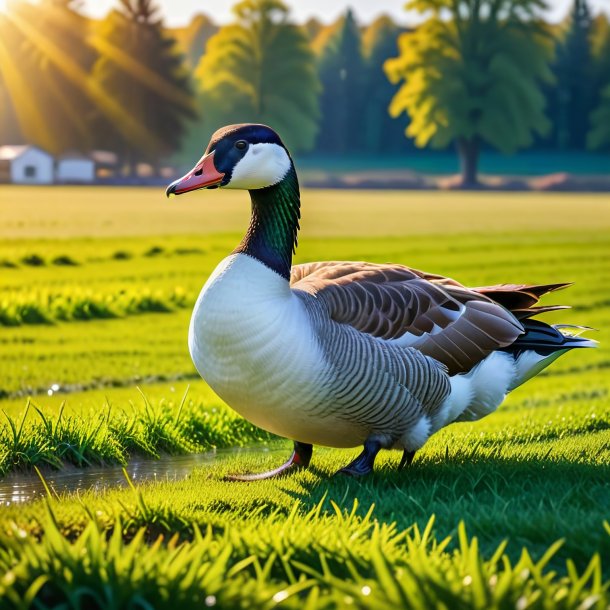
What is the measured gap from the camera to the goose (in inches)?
249

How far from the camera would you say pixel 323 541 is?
476 cm

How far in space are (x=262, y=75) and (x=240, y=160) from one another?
77.7 meters

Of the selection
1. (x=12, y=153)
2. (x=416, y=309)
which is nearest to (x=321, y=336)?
(x=416, y=309)

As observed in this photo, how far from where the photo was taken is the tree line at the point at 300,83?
71.2m

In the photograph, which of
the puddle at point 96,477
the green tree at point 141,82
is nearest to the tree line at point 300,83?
the green tree at point 141,82

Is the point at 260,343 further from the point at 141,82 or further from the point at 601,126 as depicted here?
the point at 601,126

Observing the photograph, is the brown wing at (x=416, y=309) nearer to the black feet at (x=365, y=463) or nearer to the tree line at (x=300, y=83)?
the black feet at (x=365, y=463)

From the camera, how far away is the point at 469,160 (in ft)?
263

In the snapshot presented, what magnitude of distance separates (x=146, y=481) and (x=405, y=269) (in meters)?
2.43

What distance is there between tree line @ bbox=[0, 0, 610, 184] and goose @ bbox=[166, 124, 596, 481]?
6483 cm

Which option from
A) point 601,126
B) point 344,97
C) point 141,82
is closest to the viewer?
point 141,82

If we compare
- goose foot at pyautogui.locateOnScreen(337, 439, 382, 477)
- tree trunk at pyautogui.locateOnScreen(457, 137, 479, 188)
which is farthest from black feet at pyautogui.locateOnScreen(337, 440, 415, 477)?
tree trunk at pyautogui.locateOnScreen(457, 137, 479, 188)

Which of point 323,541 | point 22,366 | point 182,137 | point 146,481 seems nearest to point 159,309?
point 22,366

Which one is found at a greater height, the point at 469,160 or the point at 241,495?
the point at 469,160
